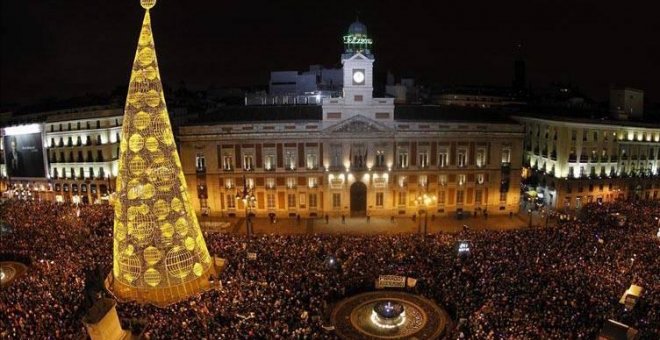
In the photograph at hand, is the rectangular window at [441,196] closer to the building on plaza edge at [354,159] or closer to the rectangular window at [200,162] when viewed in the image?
the building on plaza edge at [354,159]

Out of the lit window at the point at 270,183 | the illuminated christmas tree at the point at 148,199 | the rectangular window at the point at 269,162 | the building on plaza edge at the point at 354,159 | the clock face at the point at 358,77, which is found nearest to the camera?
the illuminated christmas tree at the point at 148,199

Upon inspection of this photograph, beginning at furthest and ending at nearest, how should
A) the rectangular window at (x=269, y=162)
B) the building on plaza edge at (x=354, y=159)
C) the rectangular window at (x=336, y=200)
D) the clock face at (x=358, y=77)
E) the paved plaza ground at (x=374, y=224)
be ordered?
the rectangular window at (x=336, y=200), the rectangular window at (x=269, y=162), the building on plaza edge at (x=354, y=159), the clock face at (x=358, y=77), the paved plaza ground at (x=374, y=224)

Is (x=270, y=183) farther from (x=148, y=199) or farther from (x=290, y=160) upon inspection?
(x=148, y=199)

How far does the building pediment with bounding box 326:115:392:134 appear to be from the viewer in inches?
1956

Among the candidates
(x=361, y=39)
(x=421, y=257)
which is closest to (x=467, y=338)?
(x=421, y=257)

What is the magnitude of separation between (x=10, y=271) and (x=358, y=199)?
103 feet

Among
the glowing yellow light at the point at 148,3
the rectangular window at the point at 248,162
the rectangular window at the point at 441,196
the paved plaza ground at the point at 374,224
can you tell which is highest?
the glowing yellow light at the point at 148,3

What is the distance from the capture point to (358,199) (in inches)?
2036

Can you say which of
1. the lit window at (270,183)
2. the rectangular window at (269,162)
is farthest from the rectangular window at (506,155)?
the lit window at (270,183)

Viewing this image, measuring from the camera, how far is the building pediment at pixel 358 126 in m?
49.7

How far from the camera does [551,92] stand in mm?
106562

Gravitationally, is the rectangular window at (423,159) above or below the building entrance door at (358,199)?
above

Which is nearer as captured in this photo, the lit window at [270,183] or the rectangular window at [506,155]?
the lit window at [270,183]

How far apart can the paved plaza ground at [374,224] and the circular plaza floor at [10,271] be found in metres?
15.7
